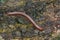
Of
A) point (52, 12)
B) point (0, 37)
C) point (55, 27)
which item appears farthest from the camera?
point (52, 12)

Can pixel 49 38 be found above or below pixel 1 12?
below

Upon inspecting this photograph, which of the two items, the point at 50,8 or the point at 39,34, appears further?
the point at 50,8

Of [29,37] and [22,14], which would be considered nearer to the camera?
[29,37]

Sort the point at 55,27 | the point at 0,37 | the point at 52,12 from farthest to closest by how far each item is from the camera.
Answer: the point at 52,12 < the point at 55,27 < the point at 0,37

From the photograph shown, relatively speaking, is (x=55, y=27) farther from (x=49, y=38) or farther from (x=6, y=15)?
(x=6, y=15)

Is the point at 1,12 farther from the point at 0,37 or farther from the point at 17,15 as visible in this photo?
the point at 0,37

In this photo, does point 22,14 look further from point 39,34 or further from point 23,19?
point 39,34

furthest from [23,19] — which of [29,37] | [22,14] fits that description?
[29,37]

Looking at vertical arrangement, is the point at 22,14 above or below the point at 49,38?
above

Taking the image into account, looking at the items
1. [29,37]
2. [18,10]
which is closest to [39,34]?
[29,37]
